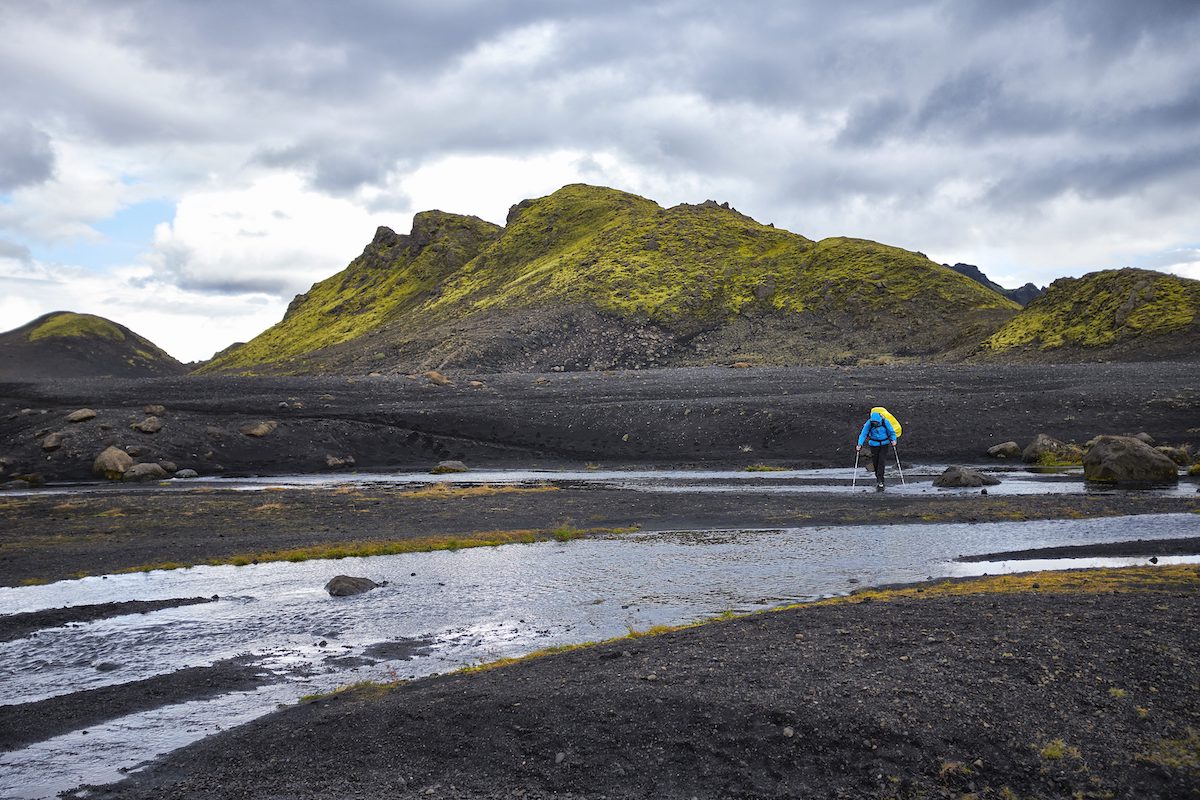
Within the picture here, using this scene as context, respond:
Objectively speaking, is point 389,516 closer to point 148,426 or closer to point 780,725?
point 780,725

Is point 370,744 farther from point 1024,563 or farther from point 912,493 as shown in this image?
point 912,493

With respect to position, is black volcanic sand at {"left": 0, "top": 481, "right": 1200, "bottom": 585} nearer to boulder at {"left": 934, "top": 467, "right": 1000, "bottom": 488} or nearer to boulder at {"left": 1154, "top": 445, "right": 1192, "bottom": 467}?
boulder at {"left": 934, "top": 467, "right": 1000, "bottom": 488}

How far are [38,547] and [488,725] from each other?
2408 centimetres

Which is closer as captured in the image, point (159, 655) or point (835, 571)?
point (159, 655)

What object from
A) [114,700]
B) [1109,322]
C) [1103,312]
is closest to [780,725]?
[114,700]

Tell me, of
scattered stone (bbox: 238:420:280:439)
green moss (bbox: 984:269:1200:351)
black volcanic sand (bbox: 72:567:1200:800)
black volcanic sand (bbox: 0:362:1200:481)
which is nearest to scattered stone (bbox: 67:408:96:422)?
black volcanic sand (bbox: 0:362:1200:481)

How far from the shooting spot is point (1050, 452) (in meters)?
46.4

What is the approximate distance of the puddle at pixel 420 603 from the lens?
43.8 ft

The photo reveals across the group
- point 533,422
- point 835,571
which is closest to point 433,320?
point 533,422

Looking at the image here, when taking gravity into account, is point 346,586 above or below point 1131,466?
below

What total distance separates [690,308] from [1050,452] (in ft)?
309

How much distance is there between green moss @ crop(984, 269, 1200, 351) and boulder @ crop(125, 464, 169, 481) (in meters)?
83.0

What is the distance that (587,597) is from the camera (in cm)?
1983

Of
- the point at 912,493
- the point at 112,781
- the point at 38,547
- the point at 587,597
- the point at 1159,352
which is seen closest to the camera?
the point at 112,781
